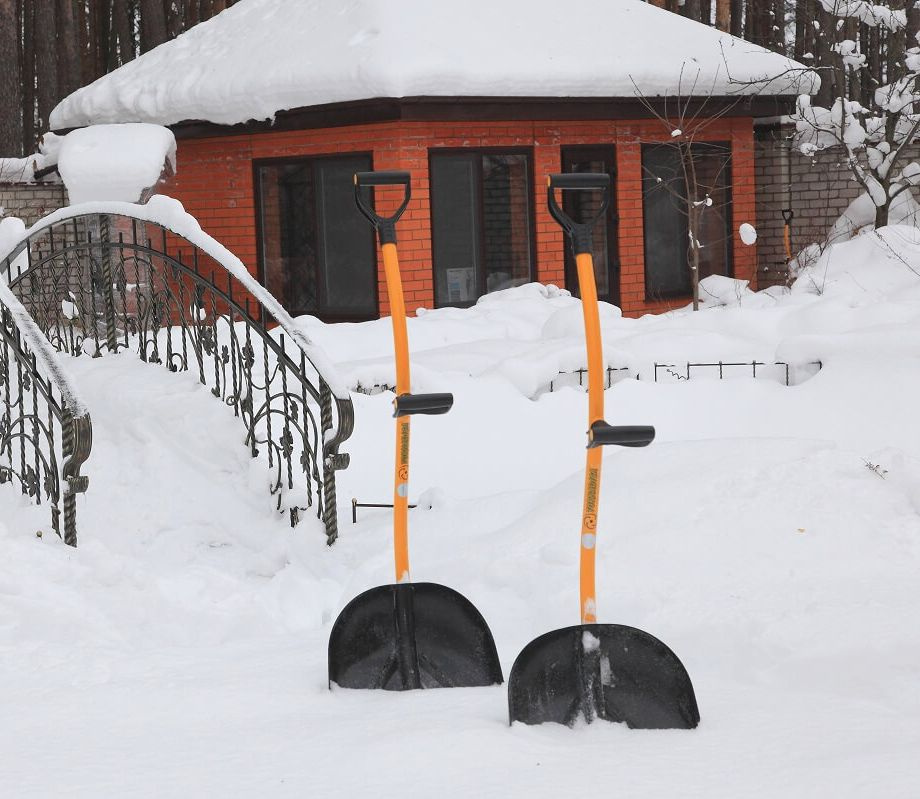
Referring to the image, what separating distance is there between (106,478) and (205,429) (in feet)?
1.94

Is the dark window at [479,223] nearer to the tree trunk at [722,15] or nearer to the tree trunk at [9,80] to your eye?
the tree trunk at [9,80]

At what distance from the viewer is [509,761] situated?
3367 millimetres

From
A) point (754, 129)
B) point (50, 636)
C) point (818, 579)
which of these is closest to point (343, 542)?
point (50, 636)

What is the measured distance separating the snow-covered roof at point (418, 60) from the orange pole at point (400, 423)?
8116 millimetres

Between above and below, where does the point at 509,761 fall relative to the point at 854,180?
below

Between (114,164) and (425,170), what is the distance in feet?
10.8

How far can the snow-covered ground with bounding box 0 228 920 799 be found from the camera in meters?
3.37

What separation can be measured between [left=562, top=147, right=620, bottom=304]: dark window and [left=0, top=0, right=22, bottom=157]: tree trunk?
981 cm

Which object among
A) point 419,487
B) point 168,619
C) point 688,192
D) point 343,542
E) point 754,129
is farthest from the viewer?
point 754,129

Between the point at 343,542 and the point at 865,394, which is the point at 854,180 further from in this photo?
the point at 343,542

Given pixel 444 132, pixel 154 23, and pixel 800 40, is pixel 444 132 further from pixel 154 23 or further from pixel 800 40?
pixel 800 40

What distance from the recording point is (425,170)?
12578 mm

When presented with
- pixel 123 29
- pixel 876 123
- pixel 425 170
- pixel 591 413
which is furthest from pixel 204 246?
pixel 123 29

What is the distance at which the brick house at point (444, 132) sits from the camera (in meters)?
12.3
